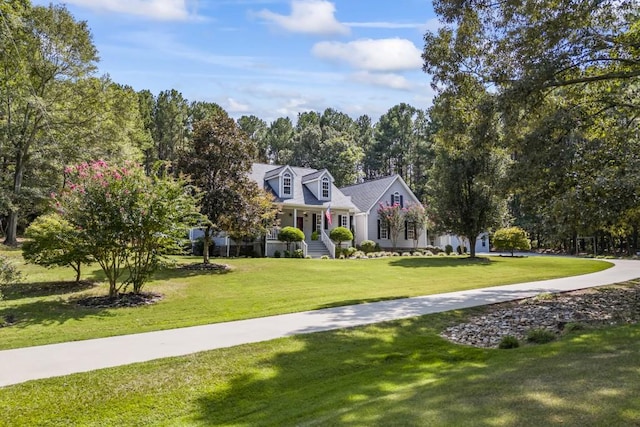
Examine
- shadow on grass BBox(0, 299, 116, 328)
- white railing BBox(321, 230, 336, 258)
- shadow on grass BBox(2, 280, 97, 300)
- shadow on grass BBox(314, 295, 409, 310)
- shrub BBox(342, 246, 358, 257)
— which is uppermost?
white railing BBox(321, 230, 336, 258)

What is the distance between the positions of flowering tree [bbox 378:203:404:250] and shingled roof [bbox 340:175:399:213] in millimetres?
965

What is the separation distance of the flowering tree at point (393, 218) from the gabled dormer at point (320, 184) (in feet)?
17.6

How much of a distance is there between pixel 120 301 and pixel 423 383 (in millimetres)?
8645

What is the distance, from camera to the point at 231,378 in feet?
18.4

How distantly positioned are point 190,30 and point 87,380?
29.5 feet

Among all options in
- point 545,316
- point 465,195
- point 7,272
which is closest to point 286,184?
point 465,195

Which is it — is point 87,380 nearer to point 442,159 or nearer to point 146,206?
point 146,206

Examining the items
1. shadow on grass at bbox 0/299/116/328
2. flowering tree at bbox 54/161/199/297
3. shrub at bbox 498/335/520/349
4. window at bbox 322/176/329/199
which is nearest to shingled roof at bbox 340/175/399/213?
window at bbox 322/176/329/199

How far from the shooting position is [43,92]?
25.7 meters

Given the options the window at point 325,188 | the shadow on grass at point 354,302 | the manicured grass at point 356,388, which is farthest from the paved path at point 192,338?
the window at point 325,188

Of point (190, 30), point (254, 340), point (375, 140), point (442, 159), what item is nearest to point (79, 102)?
point (190, 30)

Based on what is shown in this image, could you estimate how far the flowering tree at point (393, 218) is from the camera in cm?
3309

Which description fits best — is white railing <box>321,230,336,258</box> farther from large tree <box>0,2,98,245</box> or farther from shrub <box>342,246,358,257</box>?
large tree <box>0,2,98,245</box>

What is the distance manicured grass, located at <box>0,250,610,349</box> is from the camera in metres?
8.69
